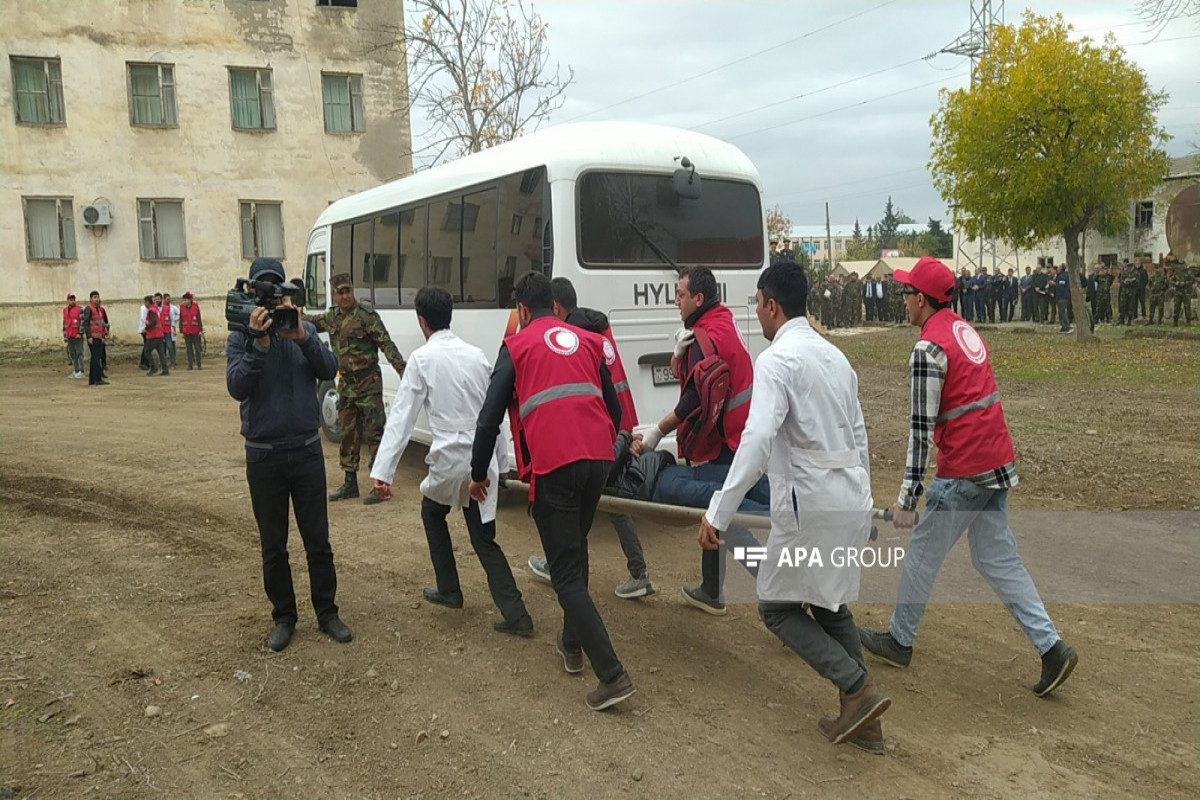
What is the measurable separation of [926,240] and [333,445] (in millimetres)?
76588

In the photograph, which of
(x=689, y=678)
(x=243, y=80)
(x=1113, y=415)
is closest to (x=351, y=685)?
(x=689, y=678)

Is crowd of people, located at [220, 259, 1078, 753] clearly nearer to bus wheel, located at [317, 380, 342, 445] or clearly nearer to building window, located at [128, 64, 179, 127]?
bus wheel, located at [317, 380, 342, 445]

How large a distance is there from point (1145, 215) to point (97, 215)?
133 ft

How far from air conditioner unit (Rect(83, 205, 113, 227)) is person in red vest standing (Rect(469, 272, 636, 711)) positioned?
23523mm

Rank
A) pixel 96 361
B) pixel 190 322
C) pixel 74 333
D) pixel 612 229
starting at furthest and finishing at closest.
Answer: pixel 190 322 < pixel 74 333 < pixel 96 361 < pixel 612 229

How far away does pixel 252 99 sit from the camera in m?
25.4

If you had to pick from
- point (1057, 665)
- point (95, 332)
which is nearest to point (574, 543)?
point (1057, 665)

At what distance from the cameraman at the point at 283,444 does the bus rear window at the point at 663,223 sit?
2.87 meters

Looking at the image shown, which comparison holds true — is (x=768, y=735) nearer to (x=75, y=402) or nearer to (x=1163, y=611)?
(x=1163, y=611)

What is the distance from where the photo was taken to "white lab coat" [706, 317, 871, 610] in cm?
364

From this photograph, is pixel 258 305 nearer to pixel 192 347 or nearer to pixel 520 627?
pixel 520 627

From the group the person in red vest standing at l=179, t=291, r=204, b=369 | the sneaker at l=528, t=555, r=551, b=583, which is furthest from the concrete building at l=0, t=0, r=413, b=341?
the sneaker at l=528, t=555, r=551, b=583

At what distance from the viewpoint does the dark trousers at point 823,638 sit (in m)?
3.65

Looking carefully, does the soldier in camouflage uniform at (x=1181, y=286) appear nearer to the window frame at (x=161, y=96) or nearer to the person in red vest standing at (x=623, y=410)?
the person in red vest standing at (x=623, y=410)
